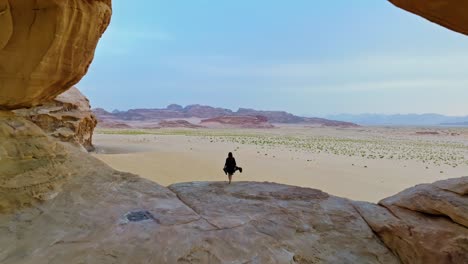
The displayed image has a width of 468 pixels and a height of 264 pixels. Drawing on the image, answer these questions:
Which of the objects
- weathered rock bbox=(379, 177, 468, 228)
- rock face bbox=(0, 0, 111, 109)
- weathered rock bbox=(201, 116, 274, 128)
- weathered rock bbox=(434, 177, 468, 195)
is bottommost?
weathered rock bbox=(201, 116, 274, 128)

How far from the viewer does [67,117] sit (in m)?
18.0

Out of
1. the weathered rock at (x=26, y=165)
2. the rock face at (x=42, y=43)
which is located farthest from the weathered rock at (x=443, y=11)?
the weathered rock at (x=26, y=165)

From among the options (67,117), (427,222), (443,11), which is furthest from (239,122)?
(443,11)

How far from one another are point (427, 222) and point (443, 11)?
348 cm

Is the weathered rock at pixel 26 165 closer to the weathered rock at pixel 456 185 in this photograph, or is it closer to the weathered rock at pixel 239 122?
the weathered rock at pixel 456 185

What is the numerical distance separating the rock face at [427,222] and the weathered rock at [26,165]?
633 cm

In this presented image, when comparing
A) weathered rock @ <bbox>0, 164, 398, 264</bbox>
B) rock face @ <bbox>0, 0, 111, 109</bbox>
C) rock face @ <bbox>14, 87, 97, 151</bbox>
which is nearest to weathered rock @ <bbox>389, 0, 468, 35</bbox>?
weathered rock @ <bbox>0, 164, 398, 264</bbox>

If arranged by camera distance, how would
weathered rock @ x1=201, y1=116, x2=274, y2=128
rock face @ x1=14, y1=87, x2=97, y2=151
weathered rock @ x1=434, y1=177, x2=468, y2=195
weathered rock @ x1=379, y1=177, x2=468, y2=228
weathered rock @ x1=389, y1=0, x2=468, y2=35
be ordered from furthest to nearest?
weathered rock @ x1=201, y1=116, x2=274, y2=128, rock face @ x1=14, y1=87, x2=97, y2=151, weathered rock @ x1=434, y1=177, x2=468, y2=195, weathered rock @ x1=379, y1=177, x2=468, y2=228, weathered rock @ x1=389, y1=0, x2=468, y2=35

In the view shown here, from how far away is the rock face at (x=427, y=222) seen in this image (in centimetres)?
529

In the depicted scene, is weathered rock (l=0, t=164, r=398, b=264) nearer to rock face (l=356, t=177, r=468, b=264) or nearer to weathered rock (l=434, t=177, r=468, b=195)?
rock face (l=356, t=177, r=468, b=264)

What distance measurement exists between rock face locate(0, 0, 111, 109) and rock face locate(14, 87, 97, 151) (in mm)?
8698

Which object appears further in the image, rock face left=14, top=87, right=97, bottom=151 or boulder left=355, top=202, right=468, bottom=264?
rock face left=14, top=87, right=97, bottom=151

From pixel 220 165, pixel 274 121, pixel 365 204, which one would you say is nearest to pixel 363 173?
pixel 220 165

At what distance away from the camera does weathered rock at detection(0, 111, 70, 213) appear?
246 inches
